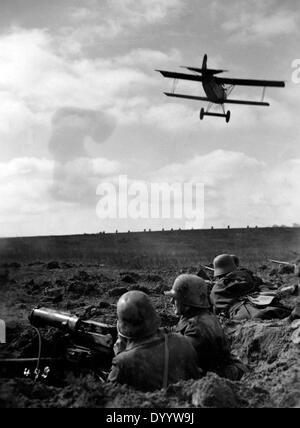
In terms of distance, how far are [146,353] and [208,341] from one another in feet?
3.46

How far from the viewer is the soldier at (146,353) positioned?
4.53 meters

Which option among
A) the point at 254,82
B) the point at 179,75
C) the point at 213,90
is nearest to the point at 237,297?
the point at 213,90

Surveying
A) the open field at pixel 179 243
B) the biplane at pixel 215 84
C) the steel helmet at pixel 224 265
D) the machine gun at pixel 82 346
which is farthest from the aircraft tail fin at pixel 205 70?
the machine gun at pixel 82 346

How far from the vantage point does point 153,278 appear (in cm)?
1686

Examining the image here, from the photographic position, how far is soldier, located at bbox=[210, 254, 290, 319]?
28.6ft

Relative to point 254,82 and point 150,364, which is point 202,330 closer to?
point 150,364

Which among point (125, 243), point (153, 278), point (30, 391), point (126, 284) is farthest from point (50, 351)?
point (125, 243)

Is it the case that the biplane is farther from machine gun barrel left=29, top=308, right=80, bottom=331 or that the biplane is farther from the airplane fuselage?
machine gun barrel left=29, top=308, right=80, bottom=331

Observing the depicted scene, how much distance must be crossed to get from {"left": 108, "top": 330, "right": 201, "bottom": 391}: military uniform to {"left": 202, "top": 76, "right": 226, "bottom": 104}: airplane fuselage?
25.1m

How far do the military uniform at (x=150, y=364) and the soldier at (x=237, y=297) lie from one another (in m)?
4.34

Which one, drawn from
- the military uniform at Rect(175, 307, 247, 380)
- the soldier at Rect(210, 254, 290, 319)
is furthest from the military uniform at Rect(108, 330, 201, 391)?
the soldier at Rect(210, 254, 290, 319)

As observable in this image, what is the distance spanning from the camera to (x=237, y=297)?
931 cm
